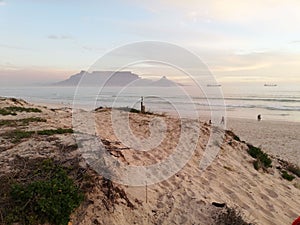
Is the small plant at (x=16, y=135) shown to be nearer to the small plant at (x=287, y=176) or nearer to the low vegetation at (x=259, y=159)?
the low vegetation at (x=259, y=159)

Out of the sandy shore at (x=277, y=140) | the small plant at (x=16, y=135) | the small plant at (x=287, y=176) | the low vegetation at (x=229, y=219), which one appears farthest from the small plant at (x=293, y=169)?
the small plant at (x=16, y=135)

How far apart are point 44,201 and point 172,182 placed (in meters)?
2.95

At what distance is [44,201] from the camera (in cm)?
486

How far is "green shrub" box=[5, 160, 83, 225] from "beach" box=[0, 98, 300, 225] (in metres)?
0.23

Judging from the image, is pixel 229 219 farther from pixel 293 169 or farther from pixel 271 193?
pixel 293 169

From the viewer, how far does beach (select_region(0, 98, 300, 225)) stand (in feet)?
18.3

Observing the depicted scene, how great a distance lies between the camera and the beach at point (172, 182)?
5.58 meters

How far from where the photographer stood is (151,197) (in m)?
6.13

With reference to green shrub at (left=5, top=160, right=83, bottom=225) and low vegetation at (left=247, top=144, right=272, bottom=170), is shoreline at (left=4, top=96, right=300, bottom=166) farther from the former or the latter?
green shrub at (left=5, top=160, right=83, bottom=225)

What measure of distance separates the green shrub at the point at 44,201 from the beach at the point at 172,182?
0.77ft

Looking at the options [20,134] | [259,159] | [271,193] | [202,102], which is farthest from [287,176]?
[202,102]

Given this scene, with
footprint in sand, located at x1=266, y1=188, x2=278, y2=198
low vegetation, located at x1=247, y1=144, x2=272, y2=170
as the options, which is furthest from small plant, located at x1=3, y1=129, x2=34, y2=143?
low vegetation, located at x1=247, y1=144, x2=272, y2=170

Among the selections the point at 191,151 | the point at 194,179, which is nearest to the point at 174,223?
the point at 194,179

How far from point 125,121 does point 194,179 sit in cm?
449
